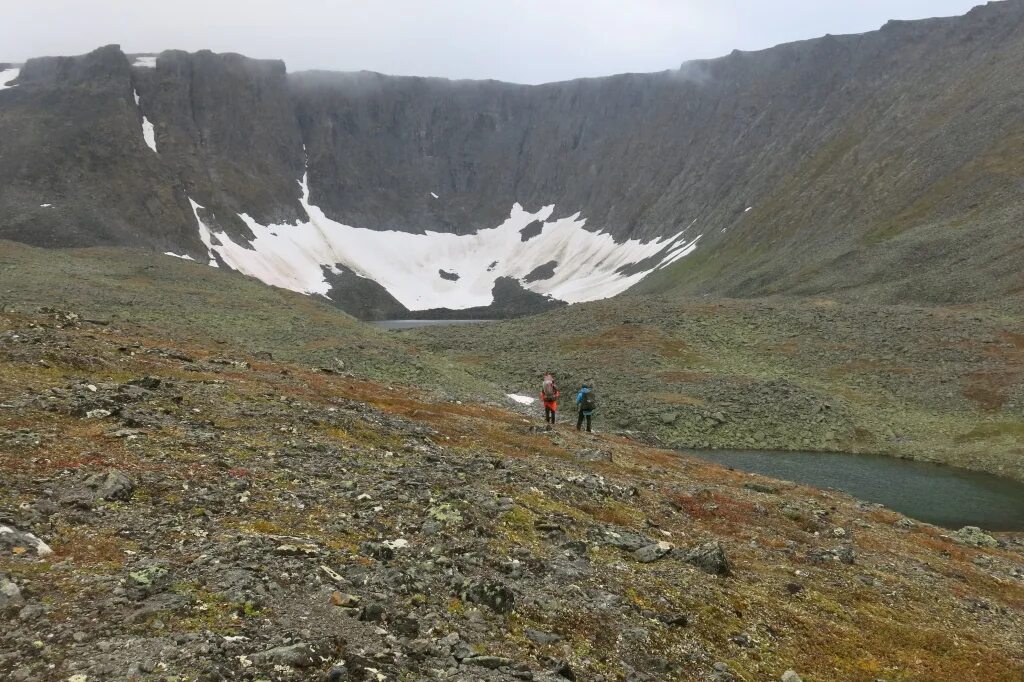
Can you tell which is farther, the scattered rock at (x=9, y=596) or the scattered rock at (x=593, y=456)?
the scattered rock at (x=593, y=456)

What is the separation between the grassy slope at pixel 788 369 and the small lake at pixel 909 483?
2072mm

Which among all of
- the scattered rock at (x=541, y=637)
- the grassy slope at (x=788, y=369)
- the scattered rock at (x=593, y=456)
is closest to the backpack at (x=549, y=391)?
the scattered rock at (x=593, y=456)

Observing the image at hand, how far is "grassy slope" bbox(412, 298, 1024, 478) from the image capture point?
5259cm

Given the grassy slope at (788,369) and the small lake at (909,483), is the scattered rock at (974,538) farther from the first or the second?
the grassy slope at (788,369)

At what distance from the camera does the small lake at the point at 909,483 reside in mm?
37625

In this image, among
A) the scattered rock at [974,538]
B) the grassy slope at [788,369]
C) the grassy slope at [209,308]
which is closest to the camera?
the scattered rock at [974,538]

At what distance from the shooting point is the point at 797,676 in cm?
1260

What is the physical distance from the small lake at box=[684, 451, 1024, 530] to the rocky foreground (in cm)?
1231

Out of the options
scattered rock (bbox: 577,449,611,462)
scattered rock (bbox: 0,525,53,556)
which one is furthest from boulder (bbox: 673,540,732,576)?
scattered rock (bbox: 0,525,53,556)

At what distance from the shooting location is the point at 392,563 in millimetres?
13102

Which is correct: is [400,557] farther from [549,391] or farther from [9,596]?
[549,391]

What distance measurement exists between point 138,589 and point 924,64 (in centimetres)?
19626

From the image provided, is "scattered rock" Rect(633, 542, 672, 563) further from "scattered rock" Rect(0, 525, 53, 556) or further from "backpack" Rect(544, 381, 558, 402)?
"backpack" Rect(544, 381, 558, 402)

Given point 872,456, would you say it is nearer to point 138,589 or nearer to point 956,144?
point 138,589
